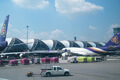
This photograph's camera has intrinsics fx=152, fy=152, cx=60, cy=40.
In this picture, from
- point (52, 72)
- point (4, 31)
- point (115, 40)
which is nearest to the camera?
point (52, 72)

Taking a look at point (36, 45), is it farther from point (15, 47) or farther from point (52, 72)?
point (52, 72)

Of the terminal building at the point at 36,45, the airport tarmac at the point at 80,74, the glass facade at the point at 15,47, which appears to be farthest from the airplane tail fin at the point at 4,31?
the terminal building at the point at 36,45

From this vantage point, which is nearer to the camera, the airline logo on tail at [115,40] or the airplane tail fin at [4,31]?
the airplane tail fin at [4,31]

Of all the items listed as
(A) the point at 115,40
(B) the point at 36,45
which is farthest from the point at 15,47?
(A) the point at 115,40

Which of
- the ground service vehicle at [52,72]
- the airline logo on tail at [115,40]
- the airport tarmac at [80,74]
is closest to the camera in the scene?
the airport tarmac at [80,74]

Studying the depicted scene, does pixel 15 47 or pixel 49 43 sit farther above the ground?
pixel 49 43

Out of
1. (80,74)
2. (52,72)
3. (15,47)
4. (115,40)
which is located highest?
(15,47)

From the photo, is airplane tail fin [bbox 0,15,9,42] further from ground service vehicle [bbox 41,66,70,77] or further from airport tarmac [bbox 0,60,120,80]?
ground service vehicle [bbox 41,66,70,77]

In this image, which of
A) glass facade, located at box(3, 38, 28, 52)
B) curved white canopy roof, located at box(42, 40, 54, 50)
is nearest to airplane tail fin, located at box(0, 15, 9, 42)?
glass facade, located at box(3, 38, 28, 52)

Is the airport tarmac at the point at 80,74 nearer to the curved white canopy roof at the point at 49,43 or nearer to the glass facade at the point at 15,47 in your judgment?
the glass facade at the point at 15,47

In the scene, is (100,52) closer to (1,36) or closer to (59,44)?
(1,36)

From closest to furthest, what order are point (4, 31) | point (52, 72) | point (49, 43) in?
1. point (52, 72)
2. point (4, 31)
3. point (49, 43)

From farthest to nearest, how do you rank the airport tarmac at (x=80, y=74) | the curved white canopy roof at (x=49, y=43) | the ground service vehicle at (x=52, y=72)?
the curved white canopy roof at (x=49, y=43) < the ground service vehicle at (x=52, y=72) < the airport tarmac at (x=80, y=74)

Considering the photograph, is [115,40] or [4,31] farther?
[115,40]
